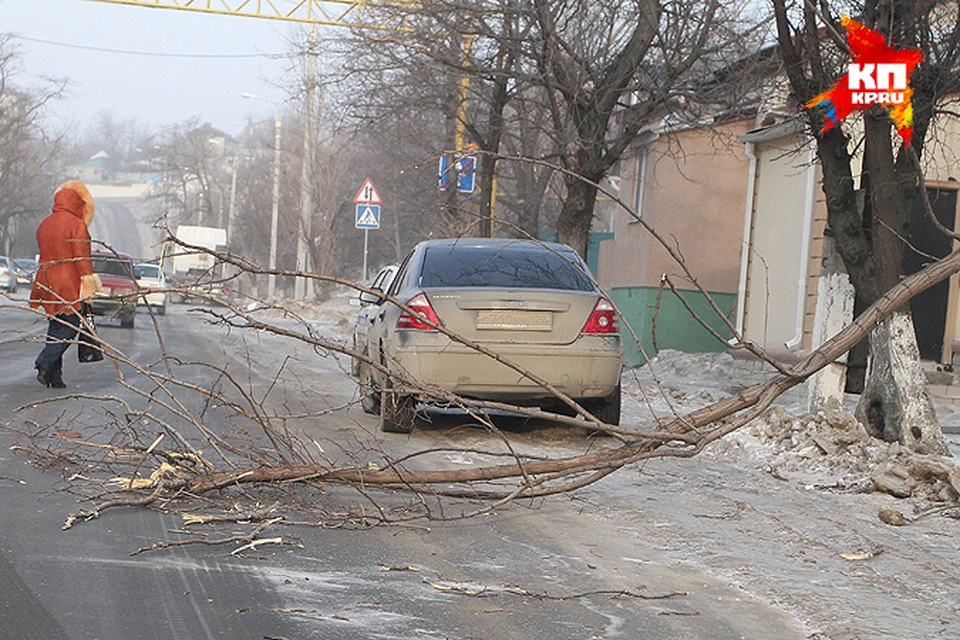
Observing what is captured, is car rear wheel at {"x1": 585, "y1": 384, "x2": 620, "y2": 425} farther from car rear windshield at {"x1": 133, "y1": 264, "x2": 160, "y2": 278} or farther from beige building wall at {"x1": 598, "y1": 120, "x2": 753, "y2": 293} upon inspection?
car rear windshield at {"x1": 133, "y1": 264, "x2": 160, "y2": 278}

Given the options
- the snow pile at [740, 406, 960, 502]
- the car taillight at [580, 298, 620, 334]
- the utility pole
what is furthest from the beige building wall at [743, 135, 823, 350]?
the utility pole

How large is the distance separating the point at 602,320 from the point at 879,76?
9.45 ft

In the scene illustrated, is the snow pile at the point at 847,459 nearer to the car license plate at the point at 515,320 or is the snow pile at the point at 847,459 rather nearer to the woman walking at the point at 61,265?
the car license plate at the point at 515,320

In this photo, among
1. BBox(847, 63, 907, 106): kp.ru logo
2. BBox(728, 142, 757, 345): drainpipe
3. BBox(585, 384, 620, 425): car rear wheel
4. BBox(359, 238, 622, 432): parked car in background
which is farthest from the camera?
BBox(728, 142, 757, 345): drainpipe

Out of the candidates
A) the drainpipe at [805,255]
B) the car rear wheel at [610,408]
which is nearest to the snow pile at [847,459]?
the car rear wheel at [610,408]

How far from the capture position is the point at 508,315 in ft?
27.8

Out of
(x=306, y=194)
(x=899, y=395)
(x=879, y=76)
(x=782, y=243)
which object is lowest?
(x=899, y=395)

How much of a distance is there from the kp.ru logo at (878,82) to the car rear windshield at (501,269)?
8.17ft

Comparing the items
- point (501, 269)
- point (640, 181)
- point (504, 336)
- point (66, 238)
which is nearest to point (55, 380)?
point (66, 238)

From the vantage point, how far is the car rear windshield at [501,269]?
889 cm

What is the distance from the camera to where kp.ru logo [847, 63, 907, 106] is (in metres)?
8.78

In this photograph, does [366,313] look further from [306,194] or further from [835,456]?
[306,194]

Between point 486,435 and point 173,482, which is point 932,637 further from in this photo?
point 486,435

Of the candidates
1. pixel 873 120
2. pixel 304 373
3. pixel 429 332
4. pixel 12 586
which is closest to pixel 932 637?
pixel 12 586
